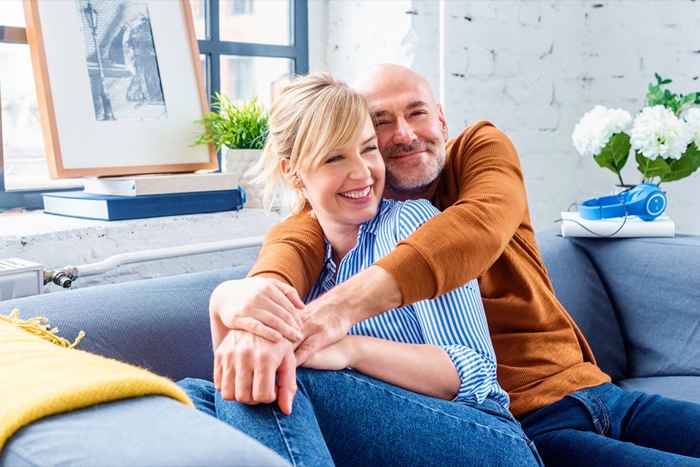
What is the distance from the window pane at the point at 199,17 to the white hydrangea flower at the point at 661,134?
123cm

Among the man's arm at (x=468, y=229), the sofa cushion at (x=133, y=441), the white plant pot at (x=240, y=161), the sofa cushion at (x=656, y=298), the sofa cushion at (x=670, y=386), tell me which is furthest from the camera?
the white plant pot at (x=240, y=161)

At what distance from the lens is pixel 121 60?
204 cm

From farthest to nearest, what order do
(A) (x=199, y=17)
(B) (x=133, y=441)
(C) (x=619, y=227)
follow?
1. (A) (x=199, y=17)
2. (C) (x=619, y=227)
3. (B) (x=133, y=441)

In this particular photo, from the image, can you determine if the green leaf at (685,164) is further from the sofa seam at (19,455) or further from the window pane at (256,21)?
the sofa seam at (19,455)

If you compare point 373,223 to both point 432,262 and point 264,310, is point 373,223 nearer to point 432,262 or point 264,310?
point 432,262

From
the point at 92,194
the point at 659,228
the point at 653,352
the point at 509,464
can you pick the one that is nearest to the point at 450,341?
the point at 509,464

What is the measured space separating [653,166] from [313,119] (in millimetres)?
1132

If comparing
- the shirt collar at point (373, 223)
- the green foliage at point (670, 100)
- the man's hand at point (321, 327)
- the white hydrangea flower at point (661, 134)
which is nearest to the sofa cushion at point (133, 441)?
the man's hand at point (321, 327)

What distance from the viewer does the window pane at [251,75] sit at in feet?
8.05

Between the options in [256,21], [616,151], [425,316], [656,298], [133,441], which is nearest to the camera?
[133,441]

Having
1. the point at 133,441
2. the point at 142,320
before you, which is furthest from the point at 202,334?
the point at 133,441

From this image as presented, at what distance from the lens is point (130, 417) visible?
0.75 metres

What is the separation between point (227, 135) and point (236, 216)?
0.22m

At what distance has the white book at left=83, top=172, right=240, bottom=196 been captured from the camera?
6.40ft
